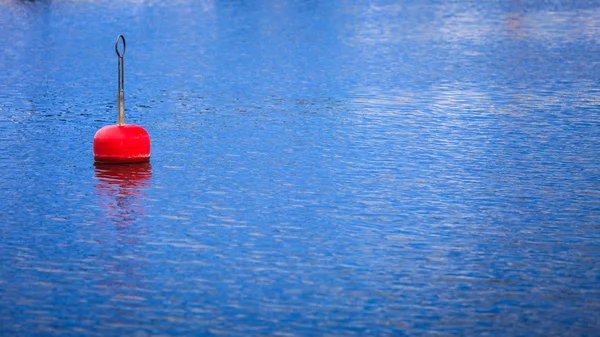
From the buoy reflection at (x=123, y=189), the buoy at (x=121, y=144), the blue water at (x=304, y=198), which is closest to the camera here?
the blue water at (x=304, y=198)

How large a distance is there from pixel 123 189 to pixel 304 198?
191 cm

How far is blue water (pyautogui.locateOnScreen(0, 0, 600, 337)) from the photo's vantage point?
911cm

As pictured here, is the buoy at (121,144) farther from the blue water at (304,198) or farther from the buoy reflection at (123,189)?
the blue water at (304,198)

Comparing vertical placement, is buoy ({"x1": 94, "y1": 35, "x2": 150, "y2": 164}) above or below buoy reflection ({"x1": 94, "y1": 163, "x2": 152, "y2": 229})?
above

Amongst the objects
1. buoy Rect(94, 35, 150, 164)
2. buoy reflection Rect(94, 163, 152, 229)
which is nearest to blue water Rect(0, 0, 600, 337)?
buoy reflection Rect(94, 163, 152, 229)

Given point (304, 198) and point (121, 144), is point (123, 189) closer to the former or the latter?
point (121, 144)

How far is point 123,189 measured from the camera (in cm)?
1345

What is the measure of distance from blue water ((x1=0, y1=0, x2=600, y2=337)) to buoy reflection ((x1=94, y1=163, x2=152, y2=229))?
47mm

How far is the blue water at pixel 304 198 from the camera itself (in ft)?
29.9

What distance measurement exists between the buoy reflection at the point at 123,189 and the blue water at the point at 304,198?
0.15 ft

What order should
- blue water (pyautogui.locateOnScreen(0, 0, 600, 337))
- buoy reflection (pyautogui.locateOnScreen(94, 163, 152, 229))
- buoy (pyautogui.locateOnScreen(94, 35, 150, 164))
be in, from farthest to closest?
buoy (pyautogui.locateOnScreen(94, 35, 150, 164)) → buoy reflection (pyautogui.locateOnScreen(94, 163, 152, 229)) → blue water (pyautogui.locateOnScreen(0, 0, 600, 337))

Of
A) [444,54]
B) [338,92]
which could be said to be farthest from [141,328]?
[444,54]

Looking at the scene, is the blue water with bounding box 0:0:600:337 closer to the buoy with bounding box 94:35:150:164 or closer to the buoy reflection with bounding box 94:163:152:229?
the buoy reflection with bounding box 94:163:152:229

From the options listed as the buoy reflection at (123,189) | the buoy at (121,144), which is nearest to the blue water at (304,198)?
the buoy reflection at (123,189)
